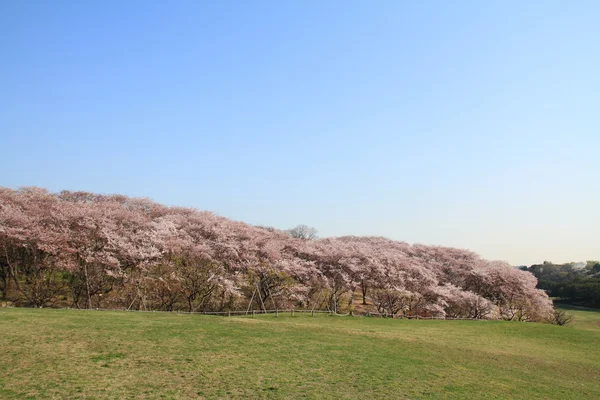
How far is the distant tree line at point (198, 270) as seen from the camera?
22.0 m

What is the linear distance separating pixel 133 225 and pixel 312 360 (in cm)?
1853

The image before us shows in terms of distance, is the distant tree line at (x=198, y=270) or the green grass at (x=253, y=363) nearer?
the green grass at (x=253, y=363)

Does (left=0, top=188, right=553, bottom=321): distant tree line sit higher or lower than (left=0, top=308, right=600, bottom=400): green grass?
higher

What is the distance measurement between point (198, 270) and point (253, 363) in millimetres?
16121

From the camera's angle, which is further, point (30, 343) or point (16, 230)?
point (16, 230)

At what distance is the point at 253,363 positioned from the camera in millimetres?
10750

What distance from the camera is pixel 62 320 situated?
13914mm

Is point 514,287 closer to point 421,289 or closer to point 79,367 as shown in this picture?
point 421,289

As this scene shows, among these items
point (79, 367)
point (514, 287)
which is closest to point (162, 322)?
point (79, 367)

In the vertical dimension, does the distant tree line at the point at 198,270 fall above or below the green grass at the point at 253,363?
above

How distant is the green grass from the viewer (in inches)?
335

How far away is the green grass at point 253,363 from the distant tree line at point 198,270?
22.3 feet

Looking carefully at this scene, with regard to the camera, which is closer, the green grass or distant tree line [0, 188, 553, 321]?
the green grass

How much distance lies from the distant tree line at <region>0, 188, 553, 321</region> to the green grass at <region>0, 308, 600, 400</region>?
22.3 feet
